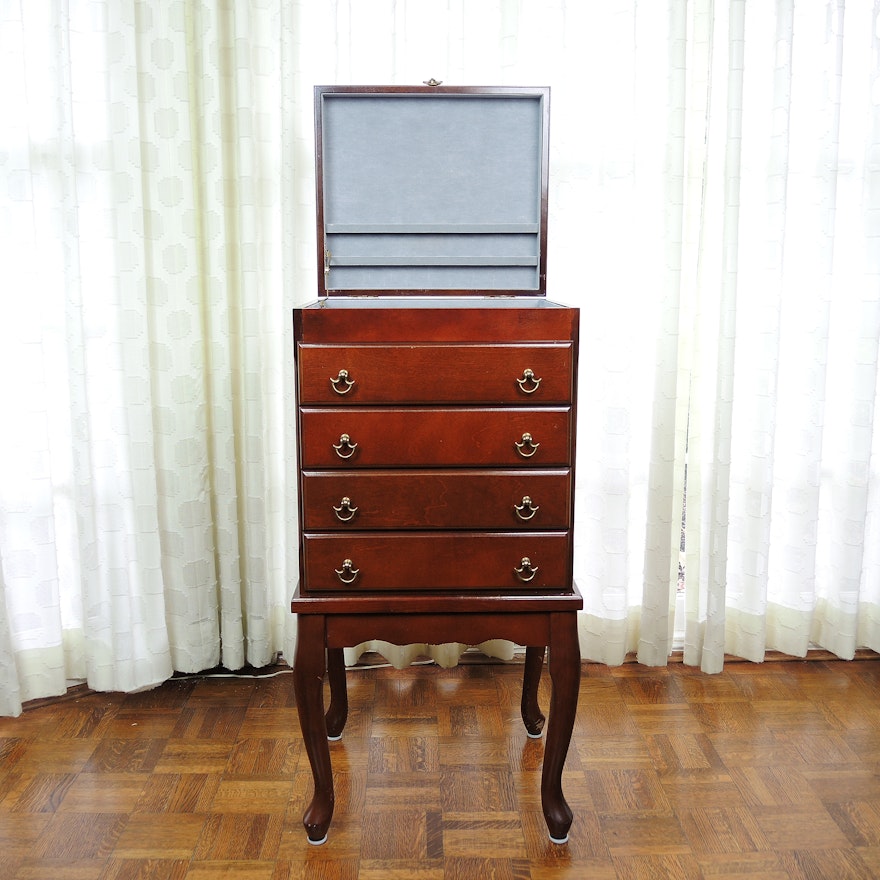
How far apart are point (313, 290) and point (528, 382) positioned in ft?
3.40

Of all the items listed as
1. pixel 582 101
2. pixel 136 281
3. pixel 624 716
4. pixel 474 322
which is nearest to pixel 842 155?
pixel 582 101

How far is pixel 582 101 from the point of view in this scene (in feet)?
8.64

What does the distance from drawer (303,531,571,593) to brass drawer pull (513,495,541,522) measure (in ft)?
0.14

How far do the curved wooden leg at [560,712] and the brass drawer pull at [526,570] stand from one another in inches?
4.1

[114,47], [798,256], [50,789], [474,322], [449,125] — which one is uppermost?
[114,47]

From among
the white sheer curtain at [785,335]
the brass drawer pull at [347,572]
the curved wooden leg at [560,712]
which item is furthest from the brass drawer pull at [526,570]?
the white sheer curtain at [785,335]

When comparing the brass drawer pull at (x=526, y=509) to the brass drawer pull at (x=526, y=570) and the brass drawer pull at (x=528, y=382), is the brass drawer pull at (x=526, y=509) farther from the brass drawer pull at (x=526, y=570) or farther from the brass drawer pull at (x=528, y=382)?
the brass drawer pull at (x=528, y=382)

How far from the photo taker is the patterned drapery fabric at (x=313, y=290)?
2.51 m

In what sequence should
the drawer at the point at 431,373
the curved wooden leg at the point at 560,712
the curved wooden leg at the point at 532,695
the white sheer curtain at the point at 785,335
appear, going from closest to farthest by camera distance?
1. the drawer at the point at 431,373
2. the curved wooden leg at the point at 560,712
3. the curved wooden leg at the point at 532,695
4. the white sheer curtain at the point at 785,335

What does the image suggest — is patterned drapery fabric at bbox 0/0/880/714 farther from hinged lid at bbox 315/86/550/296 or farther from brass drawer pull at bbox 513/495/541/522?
brass drawer pull at bbox 513/495/541/522

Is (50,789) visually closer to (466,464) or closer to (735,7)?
(466,464)

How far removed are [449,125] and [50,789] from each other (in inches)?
74.5

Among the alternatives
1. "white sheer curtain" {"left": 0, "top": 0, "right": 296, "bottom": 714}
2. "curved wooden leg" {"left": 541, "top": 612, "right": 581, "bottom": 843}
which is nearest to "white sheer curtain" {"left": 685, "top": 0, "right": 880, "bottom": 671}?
"curved wooden leg" {"left": 541, "top": 612, "right": 581, "bottom": 843}

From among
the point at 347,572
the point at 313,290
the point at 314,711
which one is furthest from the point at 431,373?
the point at 313,290
